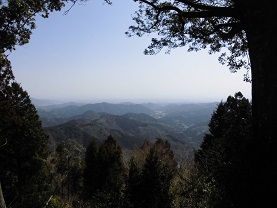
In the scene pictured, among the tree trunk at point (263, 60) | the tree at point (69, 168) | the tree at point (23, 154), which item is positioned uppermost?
the tree trunk at point (263, 60)

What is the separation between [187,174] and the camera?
19.2 metres

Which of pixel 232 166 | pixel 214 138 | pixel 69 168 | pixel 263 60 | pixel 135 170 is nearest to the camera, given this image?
pixel 232 166

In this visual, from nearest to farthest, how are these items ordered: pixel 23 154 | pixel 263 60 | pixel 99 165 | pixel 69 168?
pixel 263 60, pixel 23 154, pixel 99 165, pixel 69 168

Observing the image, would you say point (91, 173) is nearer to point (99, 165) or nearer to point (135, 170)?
point (99, 165)

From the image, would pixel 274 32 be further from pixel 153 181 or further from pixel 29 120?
pixel 29 120

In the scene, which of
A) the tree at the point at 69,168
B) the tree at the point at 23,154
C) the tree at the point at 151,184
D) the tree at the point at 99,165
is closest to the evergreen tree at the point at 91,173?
the tree at the point at 99,165

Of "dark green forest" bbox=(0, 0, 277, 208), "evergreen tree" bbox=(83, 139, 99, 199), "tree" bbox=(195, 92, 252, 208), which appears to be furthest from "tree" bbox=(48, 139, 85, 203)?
"tree" bbox=(195, 92, 252, 208)

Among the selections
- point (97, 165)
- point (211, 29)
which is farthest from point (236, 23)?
point (97, 165)

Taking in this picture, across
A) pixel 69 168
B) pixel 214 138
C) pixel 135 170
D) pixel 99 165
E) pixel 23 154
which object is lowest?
pixel 69 168

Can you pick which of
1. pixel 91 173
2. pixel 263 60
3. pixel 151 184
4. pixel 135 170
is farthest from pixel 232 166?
pixel 91 173

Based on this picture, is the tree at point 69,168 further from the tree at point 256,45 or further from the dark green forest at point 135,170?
the tree at point 256,45

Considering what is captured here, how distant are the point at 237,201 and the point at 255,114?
1.83 m

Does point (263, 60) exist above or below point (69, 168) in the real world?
→ above

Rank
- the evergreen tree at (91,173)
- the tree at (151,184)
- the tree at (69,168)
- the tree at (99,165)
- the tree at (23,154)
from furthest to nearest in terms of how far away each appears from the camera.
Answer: the tree at (69,168) < the evergreen tree at (91,173) < the tree at (99,165) < the tree at (23,154) < the tree at (151,184)
